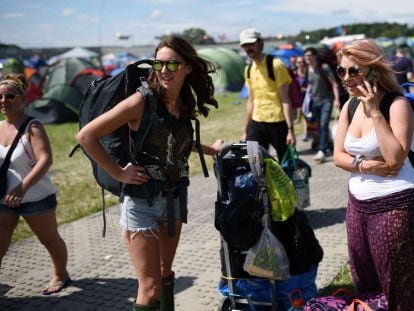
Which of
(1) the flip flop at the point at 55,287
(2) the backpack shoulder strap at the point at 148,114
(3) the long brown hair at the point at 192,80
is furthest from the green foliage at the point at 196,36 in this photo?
(1) the flip flop at the point at 55,287

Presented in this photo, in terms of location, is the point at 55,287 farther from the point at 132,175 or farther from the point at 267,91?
the point at 267,91

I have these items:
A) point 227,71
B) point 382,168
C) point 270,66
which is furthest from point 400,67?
point 227,71

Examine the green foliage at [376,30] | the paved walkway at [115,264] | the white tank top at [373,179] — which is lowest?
the paved walkway at [115,264]

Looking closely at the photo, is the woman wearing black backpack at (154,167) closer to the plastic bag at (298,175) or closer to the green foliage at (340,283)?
the green foliage at (340,283)

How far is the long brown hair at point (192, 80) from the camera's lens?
2.63m

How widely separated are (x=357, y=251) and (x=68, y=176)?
6.64 metres

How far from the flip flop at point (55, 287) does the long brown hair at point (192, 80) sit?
2107mm

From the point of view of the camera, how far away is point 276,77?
5.34 meters

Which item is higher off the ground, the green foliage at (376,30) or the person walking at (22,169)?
the green foliage at (376,30)

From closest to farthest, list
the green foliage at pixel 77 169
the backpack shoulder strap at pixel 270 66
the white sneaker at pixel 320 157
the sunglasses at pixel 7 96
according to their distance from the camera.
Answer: the sunglasses at pixel 7 96
the backpack shoulder strap at pixel 270 66
the green foliage at pixel 77 169
the white sneaker at pixel 320 157

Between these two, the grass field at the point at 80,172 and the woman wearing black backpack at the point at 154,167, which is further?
the grass field at the point at 80,172

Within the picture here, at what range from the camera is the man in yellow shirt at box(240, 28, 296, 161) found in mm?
5328

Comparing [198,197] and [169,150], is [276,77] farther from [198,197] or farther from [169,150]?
[169,150]

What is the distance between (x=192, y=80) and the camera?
2.82 meters
